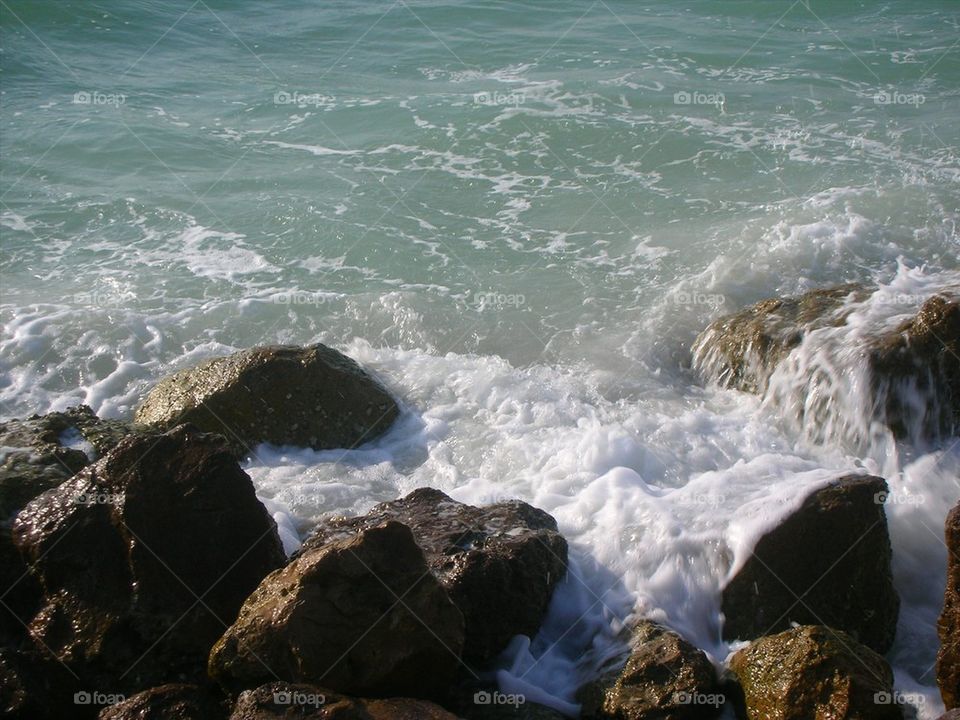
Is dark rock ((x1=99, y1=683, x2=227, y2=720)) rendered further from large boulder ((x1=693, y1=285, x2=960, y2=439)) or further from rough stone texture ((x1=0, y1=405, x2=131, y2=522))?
large boulder ((x1=693, y1=285, x2=960, y2=439))

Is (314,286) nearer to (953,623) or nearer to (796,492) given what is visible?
(796,492)

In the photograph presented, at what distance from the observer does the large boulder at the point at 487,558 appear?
16.9 feet

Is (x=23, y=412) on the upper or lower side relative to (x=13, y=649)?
lower

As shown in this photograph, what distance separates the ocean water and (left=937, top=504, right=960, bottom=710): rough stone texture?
29 cm

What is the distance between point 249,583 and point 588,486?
255 cm

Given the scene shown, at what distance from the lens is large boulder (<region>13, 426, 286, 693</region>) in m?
4.88

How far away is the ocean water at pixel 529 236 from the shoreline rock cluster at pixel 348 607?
304 mm

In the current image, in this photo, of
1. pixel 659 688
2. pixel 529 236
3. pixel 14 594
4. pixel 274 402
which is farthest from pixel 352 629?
pixel 529 236

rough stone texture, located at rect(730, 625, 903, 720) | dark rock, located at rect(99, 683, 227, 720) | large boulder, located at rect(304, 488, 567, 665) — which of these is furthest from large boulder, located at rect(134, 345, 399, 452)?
rough stone texture, located at rect(730, 625, 903, 720)

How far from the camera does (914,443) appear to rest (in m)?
6.73

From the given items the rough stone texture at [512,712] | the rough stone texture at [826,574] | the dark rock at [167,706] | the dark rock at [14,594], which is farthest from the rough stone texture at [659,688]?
the dark rock at [14,594]

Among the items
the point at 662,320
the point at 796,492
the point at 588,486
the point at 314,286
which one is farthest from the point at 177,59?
the point at 796,492

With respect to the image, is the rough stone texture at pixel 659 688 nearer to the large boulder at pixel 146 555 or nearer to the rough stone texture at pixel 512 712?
the rough stone texture at pixel 512 712

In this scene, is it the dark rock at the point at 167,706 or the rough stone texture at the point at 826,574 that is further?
the rough stone texture at the point at 826,574
